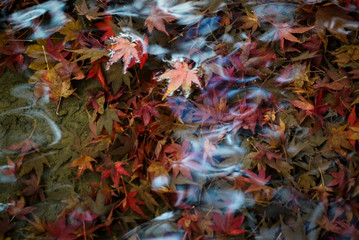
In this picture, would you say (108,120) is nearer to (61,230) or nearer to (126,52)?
(126,52)

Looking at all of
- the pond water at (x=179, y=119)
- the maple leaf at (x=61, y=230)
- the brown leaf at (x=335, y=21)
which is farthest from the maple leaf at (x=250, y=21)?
the maple leaf at (x=61, y=230)

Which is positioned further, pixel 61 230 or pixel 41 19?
pixel 41 19

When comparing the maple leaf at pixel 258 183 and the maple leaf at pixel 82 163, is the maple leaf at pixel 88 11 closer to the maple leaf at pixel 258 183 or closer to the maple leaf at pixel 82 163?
the maple leaf at pixel 82 163

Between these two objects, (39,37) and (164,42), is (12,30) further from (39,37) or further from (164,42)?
(164,42)

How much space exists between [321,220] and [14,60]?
1231 millimetres

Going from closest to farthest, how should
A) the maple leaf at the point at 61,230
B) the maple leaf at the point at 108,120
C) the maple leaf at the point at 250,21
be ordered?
the maple leaf at the point at 61,230, the maple leaf at the point at 108,120, the maple leaf at the point at 250,21

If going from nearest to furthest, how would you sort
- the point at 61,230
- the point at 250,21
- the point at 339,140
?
the point at 61,230 → the point at 339,140 → the point at 250,21

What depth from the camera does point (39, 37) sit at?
100 centimetres

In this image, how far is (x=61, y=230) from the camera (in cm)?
83

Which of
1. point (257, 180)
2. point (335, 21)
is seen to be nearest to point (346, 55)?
point (335, 21)

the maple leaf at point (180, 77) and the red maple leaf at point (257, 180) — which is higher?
the maple leaf at point (180, 77)

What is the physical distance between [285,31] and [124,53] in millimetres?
619

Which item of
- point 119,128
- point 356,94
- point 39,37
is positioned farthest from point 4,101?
point 356,94

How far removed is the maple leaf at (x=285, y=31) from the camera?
3.33 feet
